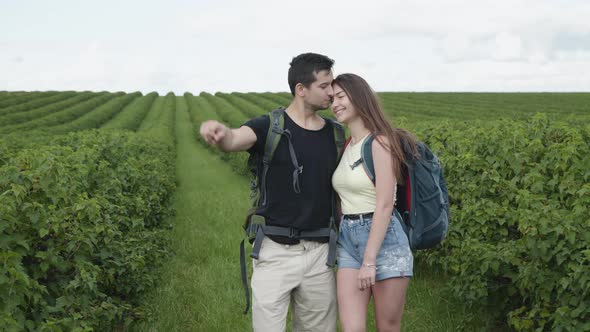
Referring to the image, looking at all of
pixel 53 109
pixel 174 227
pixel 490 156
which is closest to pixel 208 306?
pixel 490 156

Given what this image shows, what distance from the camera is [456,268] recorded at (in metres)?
5.85

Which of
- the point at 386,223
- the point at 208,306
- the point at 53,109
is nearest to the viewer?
the point at 386,223

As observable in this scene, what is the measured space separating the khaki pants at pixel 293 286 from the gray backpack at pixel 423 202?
0.56 m

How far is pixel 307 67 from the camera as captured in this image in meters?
3.62

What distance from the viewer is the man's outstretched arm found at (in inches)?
128

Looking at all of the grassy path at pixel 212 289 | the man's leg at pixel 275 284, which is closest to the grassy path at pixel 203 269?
the grassy path at pixel 212 289

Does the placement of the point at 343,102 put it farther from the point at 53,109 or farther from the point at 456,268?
the point at 53,109

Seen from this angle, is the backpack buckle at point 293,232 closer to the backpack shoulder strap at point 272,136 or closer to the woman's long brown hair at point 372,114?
the backpack shoulder strap at point 272,136

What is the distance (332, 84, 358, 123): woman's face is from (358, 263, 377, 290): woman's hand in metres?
0.88

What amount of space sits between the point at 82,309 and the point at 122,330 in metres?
1.64

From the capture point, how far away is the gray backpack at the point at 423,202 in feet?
11.6

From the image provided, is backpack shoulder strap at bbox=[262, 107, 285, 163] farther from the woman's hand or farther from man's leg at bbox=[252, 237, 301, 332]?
the woman's hand

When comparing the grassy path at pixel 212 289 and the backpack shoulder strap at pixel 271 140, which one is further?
the grassy path at pixel 212 289

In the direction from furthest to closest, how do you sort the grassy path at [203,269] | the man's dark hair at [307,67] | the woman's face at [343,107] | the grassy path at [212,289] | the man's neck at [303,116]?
the grassy path at [203,269], the grassy path at [212,289], the man's neck at [303,116], the man's dark hair at [307,67], the woman's face at [343,107]
